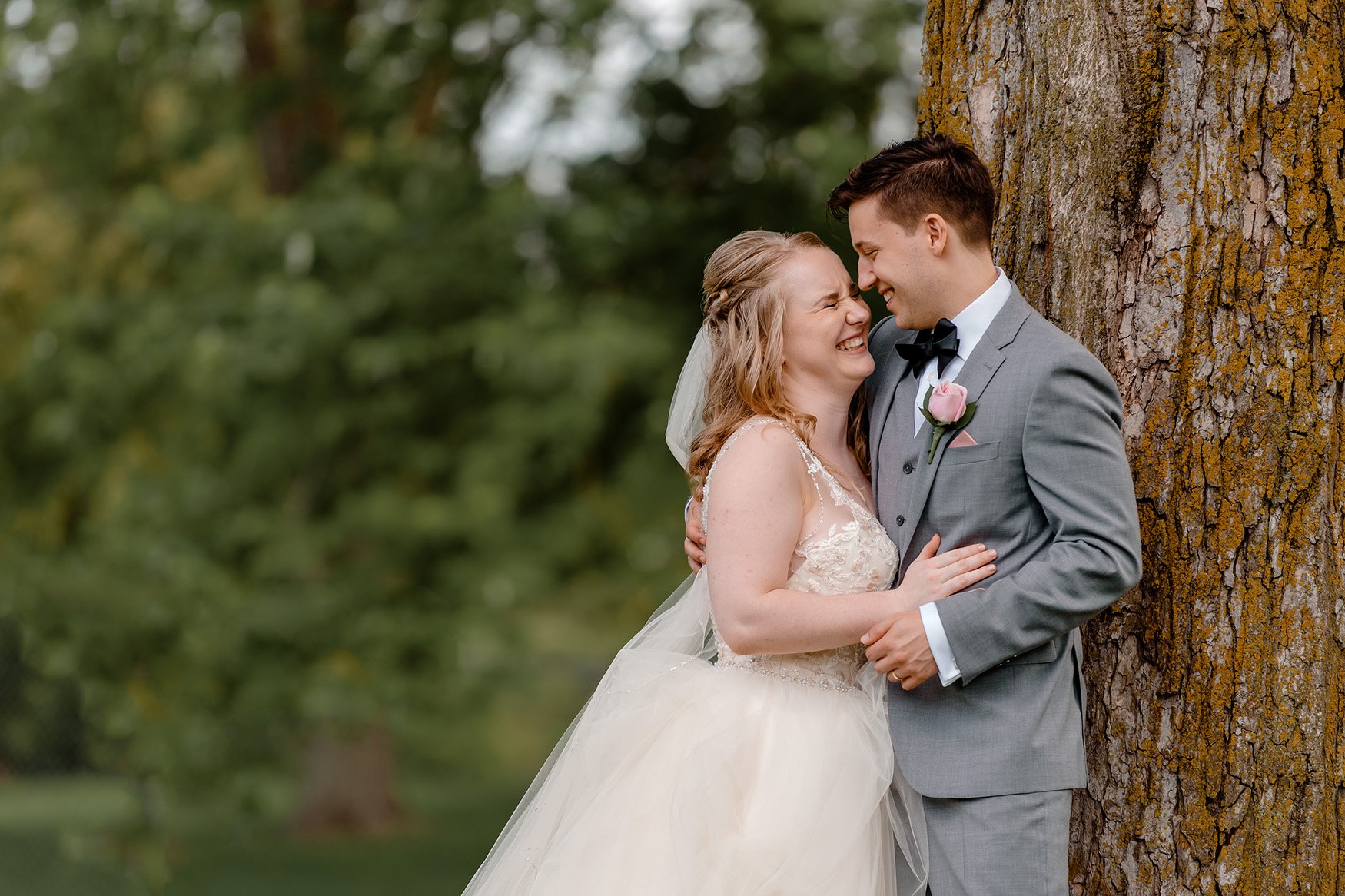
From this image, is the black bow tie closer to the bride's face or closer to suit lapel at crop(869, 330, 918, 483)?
suit lapel at crop(869, 330, 918, 483)

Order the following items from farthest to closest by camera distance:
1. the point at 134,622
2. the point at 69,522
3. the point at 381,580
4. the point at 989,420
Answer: the point at 69,522 → the point at 381,580 → the point at 134,622 → the point at 989,420

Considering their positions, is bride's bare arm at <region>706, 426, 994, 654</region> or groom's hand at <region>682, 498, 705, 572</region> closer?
bride's bare arm at <region>706, 426, 994, 654</region>

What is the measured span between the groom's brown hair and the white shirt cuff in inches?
33.6

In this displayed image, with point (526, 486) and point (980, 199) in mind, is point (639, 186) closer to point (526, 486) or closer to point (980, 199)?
point (526, 486)

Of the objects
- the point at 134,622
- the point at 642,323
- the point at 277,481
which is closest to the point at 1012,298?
the point at 642,323

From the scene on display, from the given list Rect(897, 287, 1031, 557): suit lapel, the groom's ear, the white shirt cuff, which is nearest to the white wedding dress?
Rect(897, 287, 1031, 557): suit lapel

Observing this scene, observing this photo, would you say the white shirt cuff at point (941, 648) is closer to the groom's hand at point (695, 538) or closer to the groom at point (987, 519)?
the groom at point (987, 519)

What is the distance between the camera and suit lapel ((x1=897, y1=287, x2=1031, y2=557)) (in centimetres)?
278

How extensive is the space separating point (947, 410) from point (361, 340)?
18.6ft

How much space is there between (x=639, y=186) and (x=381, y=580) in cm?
314

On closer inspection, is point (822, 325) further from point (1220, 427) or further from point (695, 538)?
point (1220, 427)

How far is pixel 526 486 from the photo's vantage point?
9.22 m

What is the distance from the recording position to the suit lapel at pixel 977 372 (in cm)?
278

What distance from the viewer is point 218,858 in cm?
1316
